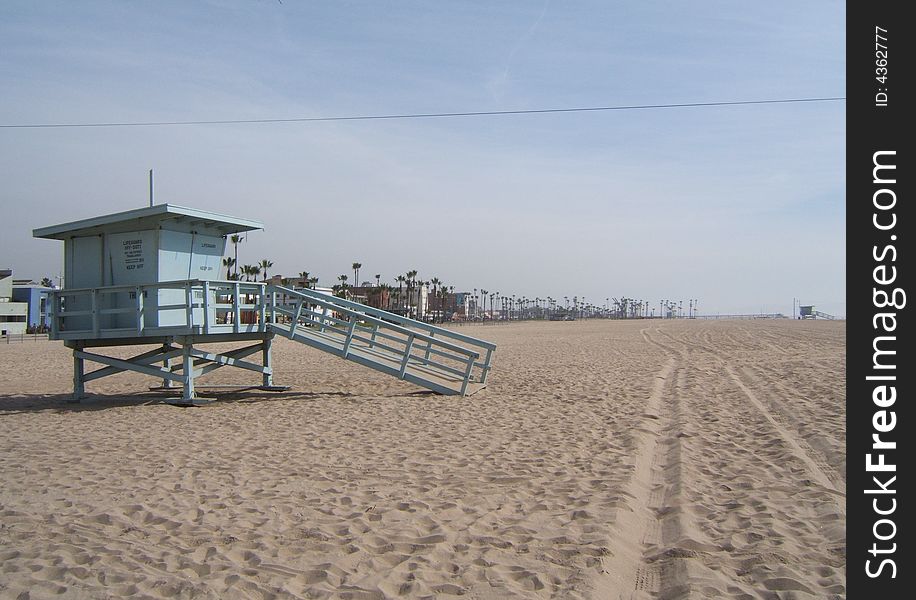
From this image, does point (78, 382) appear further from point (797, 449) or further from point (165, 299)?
point (797, 449)

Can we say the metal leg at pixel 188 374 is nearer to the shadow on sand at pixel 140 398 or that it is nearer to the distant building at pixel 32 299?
the shadow on sand at pixel 140 398

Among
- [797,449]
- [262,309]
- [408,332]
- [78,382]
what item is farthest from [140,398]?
[797,449]

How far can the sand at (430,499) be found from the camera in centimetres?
448

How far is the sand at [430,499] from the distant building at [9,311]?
60141 millimetres

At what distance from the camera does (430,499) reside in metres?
6.19

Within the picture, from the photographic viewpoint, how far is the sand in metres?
4.48

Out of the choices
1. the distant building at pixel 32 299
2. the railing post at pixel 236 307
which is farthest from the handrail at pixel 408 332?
the distant building at pixel 32 299

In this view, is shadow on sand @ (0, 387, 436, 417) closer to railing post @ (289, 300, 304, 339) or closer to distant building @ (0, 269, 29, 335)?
railing post @ (289, 300, 304, 339)

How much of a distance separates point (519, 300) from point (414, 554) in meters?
188

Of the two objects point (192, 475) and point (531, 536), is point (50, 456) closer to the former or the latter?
point (192, 475)

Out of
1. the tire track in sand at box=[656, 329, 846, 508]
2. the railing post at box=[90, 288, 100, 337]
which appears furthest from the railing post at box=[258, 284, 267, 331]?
the tire track in sand at box=[656, 329, 846, 508]

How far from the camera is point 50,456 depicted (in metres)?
8.23

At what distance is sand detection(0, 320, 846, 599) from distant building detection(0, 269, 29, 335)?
6014 centimetres

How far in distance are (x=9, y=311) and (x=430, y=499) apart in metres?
70.9
